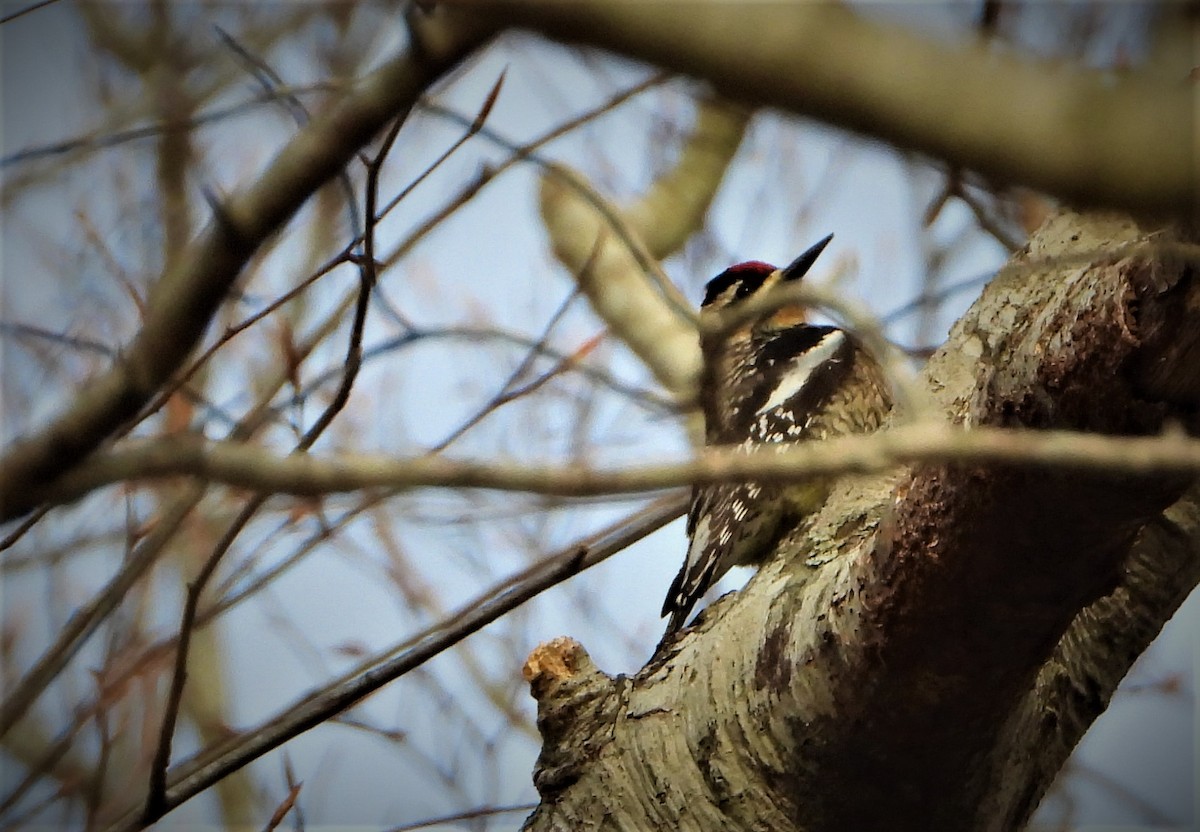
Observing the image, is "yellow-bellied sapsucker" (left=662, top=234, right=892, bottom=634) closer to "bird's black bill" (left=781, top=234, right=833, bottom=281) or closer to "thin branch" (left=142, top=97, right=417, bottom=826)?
"bird's black bill" (left=781, top=234, right=833, bottom=281)

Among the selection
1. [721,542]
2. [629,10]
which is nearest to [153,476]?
[629,10]

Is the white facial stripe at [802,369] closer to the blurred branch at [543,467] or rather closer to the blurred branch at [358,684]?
the blurred branch at [358,684]

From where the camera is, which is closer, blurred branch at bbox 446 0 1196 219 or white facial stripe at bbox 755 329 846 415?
blurred branch at bbox 446 0 1196 219

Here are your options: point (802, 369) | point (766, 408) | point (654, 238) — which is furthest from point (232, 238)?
point (654, 238)

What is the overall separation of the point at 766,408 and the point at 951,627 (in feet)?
6.79

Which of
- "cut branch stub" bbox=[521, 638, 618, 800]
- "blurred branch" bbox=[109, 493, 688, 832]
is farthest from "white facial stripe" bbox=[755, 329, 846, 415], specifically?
"cut branch stub" bbox=[521, 638, 618, 800]

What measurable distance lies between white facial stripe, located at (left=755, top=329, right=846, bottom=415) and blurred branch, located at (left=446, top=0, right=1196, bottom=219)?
9.89 feet

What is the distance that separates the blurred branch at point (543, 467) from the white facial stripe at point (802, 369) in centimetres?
269

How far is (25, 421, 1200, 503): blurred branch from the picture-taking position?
121 cm

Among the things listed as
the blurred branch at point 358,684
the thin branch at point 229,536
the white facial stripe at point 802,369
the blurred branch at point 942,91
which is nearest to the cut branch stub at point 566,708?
the blurred branch at point 358,684

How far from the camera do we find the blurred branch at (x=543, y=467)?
1211mm

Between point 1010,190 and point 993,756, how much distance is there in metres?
1.49

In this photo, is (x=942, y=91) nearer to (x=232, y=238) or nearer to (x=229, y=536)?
(x=232, y=238)

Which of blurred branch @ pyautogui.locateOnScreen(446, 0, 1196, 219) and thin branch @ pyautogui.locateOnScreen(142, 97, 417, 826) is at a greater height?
thin branch @ pyautogui.locateOnScreen(142, 97, 417, 826)
